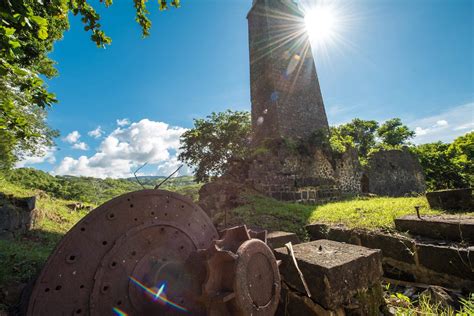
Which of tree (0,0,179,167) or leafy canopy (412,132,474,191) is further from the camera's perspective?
leafy canopy (412,132,474,191)

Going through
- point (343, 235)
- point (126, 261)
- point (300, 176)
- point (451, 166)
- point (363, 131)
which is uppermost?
point (363, 131)

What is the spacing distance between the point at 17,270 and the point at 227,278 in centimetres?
303

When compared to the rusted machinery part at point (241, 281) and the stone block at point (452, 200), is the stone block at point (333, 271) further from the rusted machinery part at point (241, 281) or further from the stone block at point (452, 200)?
the stone block at point (452, 200)

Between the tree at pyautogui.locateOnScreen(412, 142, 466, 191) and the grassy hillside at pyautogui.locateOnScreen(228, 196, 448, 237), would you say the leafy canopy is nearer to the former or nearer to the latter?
the tree at pyautogui.locateOnScreen(412, 142, 466, 191)

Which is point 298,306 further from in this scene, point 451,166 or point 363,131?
point 363,131

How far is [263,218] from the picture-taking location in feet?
19.8

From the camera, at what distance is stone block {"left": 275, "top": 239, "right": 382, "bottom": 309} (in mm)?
1471

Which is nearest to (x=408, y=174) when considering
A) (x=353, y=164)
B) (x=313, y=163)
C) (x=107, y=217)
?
(x=353, y=164)

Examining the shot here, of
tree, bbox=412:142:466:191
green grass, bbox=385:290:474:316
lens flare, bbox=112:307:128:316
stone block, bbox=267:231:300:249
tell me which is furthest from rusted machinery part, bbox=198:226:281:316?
tree, bbox=412:142:466:191

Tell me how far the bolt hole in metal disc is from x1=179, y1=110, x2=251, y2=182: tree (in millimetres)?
15851

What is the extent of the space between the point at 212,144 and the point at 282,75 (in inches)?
323

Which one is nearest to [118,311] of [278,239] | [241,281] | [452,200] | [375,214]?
[241,281]

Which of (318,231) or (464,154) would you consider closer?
(318,231)

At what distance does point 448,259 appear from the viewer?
2.20 metres
